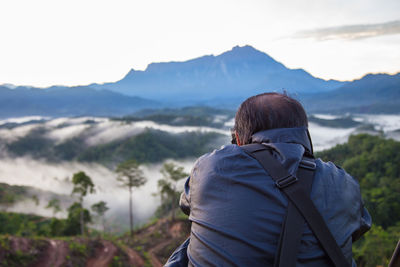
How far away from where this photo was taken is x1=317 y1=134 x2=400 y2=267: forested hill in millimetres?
8836

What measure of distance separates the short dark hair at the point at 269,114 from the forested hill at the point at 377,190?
68 cm

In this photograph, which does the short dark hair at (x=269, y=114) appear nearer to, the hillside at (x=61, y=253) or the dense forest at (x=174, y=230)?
the dense forest at (x=174, y=230)

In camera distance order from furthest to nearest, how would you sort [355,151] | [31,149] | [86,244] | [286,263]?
[31,149], [355,151], [86,244], [286,263]

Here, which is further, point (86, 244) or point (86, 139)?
point (86, 139)

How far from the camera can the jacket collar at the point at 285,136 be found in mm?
1094

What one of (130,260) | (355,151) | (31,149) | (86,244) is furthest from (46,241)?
(31,149)

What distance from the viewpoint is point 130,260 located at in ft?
41.0

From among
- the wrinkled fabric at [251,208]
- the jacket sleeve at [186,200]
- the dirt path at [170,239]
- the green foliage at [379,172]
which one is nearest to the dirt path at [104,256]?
the dirt path at [170,239]

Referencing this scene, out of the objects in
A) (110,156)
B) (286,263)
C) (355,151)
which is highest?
(286,263)

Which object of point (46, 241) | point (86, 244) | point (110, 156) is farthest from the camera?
point (110, 156)

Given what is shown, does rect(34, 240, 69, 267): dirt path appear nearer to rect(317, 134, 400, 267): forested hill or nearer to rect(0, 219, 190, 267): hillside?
rect(0, 219, 190, 267): hillside

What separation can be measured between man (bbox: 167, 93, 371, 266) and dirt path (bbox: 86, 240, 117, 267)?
458 inches

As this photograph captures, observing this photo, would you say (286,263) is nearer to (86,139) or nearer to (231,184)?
(231,184)

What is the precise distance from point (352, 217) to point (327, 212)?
158 millimetres
